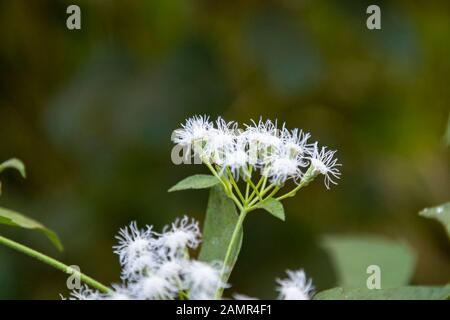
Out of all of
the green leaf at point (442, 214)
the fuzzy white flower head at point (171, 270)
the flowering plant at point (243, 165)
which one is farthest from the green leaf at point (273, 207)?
the green leaf at point (442, 214)

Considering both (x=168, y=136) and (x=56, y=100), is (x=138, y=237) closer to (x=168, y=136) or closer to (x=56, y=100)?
(x=168, y=136)

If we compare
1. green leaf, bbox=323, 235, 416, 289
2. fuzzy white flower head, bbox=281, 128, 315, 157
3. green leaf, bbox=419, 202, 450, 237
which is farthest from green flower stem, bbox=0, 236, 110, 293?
green leaf, bbox=323, 235, 416, 289

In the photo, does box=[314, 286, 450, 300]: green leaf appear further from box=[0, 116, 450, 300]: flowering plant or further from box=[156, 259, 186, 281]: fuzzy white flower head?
box=[156, 259, 186, 281]: fuzzy white flower head

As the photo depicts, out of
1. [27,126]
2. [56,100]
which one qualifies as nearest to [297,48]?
[56,100]

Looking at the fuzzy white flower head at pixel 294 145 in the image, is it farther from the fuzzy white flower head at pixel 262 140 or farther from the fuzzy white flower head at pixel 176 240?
the fuzzy white flower head at pixel 176 240

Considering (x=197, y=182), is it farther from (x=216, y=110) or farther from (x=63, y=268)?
(x=216, y=110)

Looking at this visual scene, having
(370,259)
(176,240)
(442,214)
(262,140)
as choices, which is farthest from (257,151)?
(370,259)
